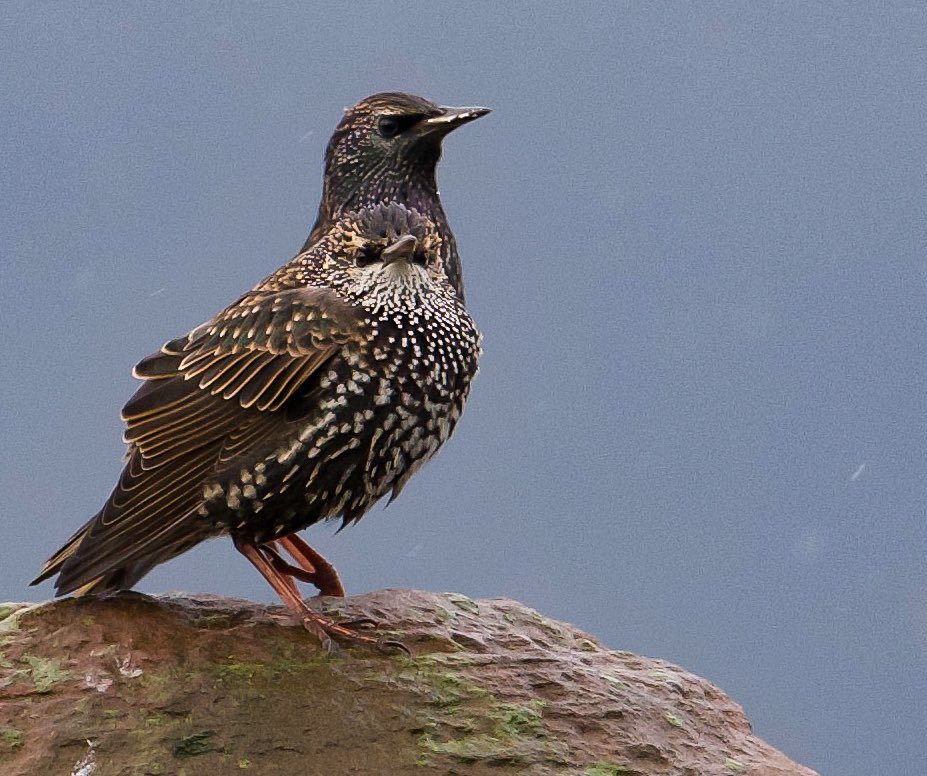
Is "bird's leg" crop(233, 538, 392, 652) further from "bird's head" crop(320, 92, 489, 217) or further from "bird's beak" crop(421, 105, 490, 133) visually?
"bird's beak" crop(421, 105, 490, 133)

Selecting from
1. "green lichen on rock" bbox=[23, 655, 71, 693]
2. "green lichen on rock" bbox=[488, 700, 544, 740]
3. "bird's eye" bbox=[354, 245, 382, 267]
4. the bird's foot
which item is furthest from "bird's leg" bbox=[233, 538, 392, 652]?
"bird's eye" bbox=[354, 245, 382, 267]

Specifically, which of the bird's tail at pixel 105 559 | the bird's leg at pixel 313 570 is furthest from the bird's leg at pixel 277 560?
the bird's tail at pixel 105 559

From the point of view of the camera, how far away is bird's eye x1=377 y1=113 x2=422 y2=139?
5871 millimetres

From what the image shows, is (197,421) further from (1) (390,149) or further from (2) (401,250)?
(1) (390,149)

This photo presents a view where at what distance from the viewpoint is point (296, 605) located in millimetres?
5520

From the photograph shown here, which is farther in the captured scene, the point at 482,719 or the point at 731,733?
the point at 731,733

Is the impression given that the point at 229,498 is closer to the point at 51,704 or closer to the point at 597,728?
the point at 51,704

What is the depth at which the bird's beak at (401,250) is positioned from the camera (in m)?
5.49

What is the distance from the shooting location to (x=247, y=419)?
5.39 meters

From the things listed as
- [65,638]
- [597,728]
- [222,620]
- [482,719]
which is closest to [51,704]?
[65,638]

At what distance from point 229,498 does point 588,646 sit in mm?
2007

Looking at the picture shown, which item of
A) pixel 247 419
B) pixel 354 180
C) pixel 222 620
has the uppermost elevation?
pixel 354 180

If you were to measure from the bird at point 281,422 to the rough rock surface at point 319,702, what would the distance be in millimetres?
219

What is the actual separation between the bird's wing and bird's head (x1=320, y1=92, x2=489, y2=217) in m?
0.65
